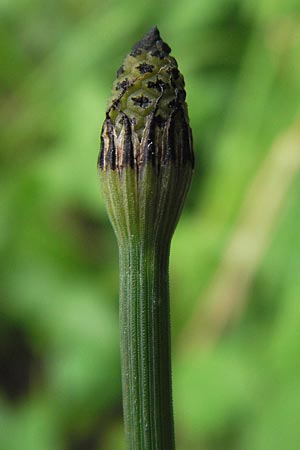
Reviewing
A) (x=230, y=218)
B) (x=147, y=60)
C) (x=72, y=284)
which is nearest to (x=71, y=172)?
(x=72, y=284)

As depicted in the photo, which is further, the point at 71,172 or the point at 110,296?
the point at 110,296

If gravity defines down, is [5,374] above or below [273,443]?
above

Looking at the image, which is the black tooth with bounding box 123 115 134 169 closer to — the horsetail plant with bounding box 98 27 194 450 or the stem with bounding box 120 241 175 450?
the horsetail plant with bounding box 98 27 194 450

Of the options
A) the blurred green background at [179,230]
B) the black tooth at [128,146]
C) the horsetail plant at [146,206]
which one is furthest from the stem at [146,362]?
the blurred green background at [179,230]

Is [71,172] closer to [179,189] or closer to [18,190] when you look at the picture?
[18,190]

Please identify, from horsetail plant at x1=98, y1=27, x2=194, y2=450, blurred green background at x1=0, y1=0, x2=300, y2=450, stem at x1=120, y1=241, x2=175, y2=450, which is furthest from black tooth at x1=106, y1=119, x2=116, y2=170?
blurred green background at x1=0, y1=0, x2=300, y2=450

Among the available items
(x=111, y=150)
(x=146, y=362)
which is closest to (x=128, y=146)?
(x=111, y=150)
